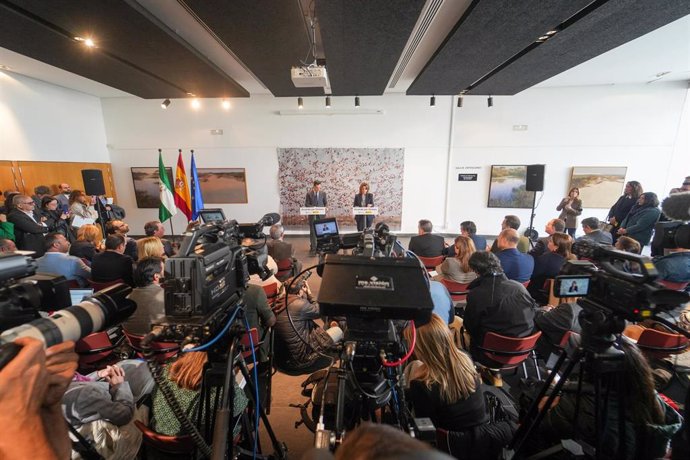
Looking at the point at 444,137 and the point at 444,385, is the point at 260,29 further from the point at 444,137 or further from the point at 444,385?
the point at 444,137

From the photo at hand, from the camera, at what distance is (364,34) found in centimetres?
306

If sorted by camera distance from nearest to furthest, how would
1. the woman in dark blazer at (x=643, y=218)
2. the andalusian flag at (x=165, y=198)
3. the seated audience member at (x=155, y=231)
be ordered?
the seated audience member at (x=155, y=231), the woman in dark blazer at (x=643, y=218), the andalusian flag at (x=165, y=198)

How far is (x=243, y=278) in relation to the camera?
4.08ft

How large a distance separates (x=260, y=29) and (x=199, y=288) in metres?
3.19

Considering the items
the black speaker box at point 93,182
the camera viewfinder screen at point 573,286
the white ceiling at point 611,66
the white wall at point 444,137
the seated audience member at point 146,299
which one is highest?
the white ceiling at point 611,66

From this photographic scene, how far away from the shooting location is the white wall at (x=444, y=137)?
614 centimetres

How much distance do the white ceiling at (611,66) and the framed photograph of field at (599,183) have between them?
6.07ft

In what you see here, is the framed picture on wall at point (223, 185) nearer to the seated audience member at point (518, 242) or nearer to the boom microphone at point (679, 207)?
the seated audience member at point (518, 242)

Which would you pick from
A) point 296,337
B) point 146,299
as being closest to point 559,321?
point 296,337

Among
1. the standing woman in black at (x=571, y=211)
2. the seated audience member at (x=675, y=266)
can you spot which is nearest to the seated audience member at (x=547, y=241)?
the seated audience member at (x=675, y=266)

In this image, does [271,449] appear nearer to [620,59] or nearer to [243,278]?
[243,278]

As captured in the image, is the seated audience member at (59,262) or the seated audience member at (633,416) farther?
the seated audience member at (59,262)

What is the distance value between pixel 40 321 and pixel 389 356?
1019 mm

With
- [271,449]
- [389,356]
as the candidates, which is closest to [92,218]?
[271,449]
